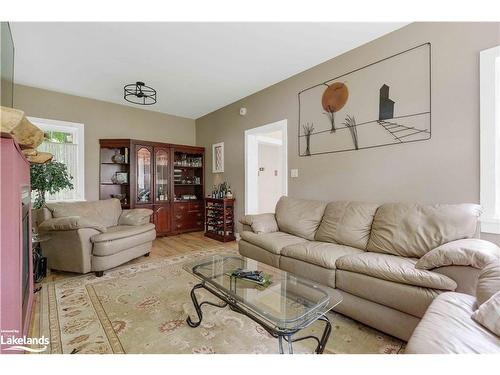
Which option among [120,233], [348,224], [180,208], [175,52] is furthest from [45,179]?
[348,224]

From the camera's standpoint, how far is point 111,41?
8.36ft

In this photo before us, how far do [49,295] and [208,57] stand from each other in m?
3.12

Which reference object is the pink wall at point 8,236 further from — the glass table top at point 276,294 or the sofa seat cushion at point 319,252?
the sofa seat cushion at point 319,252

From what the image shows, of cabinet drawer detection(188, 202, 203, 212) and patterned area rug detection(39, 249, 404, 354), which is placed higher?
cabinet drawer detection(188, 202, 203, 212)

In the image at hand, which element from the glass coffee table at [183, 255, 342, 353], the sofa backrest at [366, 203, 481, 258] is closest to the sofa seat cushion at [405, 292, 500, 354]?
the glass coffee table at [183, 255, 342, 353]

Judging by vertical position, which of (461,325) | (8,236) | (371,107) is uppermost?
(371,107)

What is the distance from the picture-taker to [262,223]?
295cm

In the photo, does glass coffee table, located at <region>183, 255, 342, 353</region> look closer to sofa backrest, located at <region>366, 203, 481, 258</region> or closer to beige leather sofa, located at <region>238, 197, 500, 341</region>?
beige leather sofa, located at <region>238, 197, 500, 341</region>

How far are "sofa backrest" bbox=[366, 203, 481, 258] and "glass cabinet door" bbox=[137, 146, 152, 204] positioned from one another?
159 inches

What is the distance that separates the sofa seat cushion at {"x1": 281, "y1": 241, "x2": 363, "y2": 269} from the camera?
1.98 metres

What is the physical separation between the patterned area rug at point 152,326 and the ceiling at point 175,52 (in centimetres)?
265

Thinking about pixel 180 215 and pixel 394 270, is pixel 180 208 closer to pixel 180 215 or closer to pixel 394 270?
pixel 180 215

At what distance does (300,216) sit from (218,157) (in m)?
2.74
